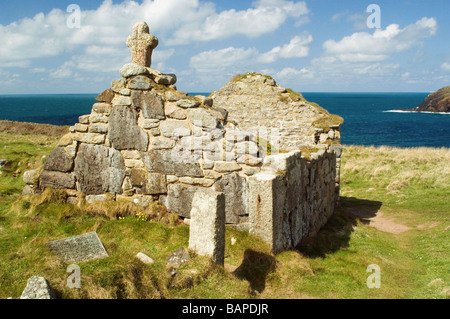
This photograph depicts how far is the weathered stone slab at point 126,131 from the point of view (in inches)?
327

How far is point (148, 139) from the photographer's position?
27.1ft

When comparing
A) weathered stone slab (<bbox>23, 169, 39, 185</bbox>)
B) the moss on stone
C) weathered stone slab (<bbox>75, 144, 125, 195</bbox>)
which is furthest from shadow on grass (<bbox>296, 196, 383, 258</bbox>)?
the moss on stone

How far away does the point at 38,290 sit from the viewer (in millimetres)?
4098

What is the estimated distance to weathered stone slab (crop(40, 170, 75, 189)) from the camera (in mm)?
8898

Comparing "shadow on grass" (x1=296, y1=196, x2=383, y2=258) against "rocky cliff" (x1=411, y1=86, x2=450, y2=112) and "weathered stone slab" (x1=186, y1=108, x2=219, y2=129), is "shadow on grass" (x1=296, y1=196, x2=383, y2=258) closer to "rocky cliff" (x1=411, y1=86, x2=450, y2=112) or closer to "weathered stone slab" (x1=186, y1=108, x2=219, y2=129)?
"weathered stone slab" (x1=186, y1=108, x2=219, y2=129)

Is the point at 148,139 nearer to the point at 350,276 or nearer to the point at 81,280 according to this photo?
the point at 81,280

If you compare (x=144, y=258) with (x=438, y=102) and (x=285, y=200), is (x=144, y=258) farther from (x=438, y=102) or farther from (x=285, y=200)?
(x=438, y=102)

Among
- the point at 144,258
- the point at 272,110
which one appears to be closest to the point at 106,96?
the point at 144,258

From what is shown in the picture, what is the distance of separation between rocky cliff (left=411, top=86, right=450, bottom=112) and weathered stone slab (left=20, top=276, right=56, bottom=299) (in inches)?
4990

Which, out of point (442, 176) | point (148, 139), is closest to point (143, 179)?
point (148, 139)

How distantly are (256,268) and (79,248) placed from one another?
309cm
